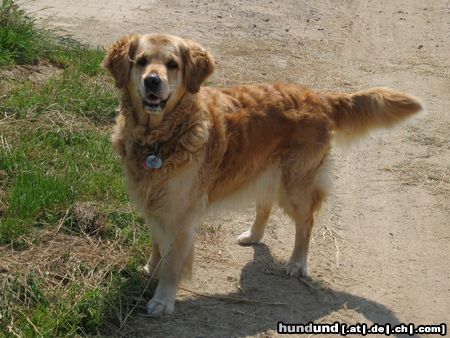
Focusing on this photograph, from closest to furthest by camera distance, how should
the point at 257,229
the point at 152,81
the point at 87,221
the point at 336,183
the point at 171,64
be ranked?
the point at 152,81, the point at 171,64, the point at 87,221, the point at 257,229, the point at 336,183

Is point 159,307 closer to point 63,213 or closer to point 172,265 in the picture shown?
point 172,265

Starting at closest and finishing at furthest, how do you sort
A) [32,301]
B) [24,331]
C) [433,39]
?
[24,331]
[32,301]
[433,39]

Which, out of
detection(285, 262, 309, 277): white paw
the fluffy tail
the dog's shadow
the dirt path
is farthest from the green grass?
the fluffy tail

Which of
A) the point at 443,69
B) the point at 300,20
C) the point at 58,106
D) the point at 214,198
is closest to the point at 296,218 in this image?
the point at 214,198

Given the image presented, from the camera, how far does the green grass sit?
436cm

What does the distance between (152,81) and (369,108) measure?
6.02 feet

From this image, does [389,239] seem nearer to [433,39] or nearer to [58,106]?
[58,106]

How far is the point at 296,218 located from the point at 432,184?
6.95 feet

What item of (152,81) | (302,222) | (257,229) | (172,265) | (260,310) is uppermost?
(152,81)

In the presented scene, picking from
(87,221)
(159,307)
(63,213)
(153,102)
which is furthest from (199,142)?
(63,213)

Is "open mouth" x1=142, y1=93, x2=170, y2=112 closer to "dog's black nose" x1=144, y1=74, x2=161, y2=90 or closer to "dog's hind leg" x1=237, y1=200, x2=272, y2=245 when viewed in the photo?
"dog's black nose" x1=144, y1=74, x2=161, y2=90

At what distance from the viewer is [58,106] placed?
687 centimetres

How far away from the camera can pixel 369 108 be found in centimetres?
539

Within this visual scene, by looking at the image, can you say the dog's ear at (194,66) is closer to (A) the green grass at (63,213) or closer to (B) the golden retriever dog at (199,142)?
(B) the golden retriever dog at (199,142)
